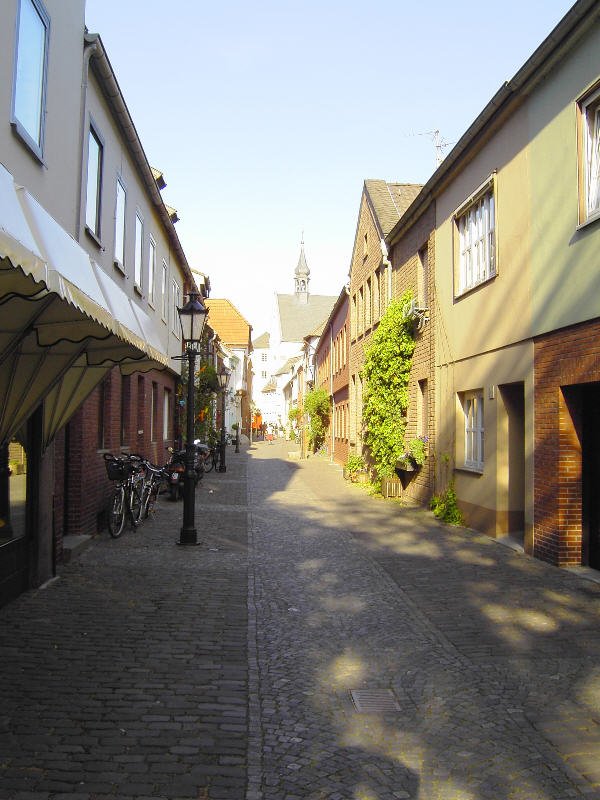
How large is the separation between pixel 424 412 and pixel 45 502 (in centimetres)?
956

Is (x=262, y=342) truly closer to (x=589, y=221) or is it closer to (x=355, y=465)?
(x=355, y=465)

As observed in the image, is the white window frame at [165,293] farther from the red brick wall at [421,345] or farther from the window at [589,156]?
the window at [589,156]

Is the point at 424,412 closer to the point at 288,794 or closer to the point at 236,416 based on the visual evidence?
the point at 288,794

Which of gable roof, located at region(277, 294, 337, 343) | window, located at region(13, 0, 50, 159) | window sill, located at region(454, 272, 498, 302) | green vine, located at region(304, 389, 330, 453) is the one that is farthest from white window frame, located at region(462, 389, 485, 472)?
gable roof, located at region(277, 294, 337, 343)

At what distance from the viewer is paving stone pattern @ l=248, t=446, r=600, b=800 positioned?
378cm

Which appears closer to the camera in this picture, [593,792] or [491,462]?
[593,792]

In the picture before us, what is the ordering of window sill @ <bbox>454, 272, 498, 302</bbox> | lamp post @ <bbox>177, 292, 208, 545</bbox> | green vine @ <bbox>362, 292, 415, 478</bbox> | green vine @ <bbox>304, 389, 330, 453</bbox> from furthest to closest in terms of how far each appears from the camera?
green vine @ <bbox>304, 389, 330, 453</bbox> < green vine @ <bbox>362, 292, 415, 478</bbox> < window sill @ <bbox>454, 272, 498, 302</bbox> < lamp post @ <bbox>177, 292, 208, 545</bbox>

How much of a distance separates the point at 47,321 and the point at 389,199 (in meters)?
17.4

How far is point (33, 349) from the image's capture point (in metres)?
6.04

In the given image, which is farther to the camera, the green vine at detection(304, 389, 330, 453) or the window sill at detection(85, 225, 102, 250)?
the green vine at detection(304, 389, 330, 453)

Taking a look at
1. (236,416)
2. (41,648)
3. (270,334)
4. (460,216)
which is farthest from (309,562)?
(270,334)

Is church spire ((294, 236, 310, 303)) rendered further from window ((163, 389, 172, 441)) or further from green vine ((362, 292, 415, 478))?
green vine ((362, 292, 415, 478))

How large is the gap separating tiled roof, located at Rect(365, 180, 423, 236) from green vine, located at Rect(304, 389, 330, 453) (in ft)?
50.0

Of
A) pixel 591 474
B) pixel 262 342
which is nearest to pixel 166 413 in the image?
pixel 591 474
